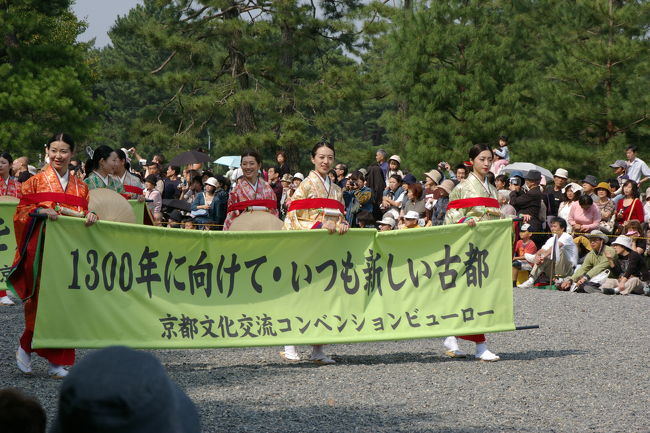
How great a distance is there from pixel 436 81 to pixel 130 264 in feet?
60.4

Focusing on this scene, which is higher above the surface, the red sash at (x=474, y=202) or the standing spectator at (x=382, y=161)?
the standing spectator at (x=382, y=161)

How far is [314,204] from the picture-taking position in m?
7.59

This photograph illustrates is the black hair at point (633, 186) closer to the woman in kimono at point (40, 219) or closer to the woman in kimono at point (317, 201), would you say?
the woman in kimono at point (317, 201)

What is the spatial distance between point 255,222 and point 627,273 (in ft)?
23.6

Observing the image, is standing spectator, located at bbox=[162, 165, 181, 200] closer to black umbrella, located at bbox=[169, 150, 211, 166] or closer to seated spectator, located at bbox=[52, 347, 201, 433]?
black umbrella, located at bbox=[169, 150, 211, 166]

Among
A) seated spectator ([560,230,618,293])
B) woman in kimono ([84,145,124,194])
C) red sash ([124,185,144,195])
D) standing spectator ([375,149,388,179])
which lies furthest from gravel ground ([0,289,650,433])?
standing spectator ([375,149,388,179])

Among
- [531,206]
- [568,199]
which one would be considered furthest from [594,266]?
[568,199]

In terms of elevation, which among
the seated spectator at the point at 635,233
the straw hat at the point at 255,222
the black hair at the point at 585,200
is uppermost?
the straw hat at the point at 255,222

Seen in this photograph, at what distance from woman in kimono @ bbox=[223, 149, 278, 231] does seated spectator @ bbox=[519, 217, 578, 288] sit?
655cm

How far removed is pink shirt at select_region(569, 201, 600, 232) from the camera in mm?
13909

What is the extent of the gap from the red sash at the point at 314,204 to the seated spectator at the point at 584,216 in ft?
23.9

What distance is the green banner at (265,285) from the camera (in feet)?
21.5

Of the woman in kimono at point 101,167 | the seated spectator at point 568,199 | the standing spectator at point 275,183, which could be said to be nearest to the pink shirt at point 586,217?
the seated spectator at point 568,199

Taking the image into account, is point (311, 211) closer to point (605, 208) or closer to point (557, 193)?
point (605, 208)
